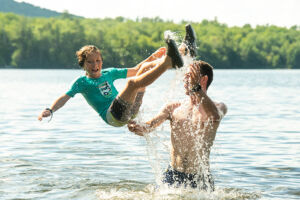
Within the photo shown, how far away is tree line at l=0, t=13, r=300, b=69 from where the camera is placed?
104562 millimetres

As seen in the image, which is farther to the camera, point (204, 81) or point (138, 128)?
point (138, 128)

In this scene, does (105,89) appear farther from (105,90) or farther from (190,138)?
(190,138)

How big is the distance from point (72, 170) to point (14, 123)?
8710mm

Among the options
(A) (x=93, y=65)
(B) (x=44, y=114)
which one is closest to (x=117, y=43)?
(A) (x=93, y=65)

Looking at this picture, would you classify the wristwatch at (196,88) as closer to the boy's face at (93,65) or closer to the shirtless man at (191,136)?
the shirtless man at (191,136)

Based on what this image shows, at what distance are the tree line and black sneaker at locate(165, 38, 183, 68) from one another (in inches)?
2698

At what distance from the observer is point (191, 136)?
7387 mm

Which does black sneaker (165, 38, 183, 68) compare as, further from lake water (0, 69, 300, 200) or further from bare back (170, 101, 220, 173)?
bare back (170, 101, 220, 173)

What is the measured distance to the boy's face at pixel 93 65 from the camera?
8.42m

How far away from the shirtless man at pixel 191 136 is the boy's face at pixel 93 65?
1.30m

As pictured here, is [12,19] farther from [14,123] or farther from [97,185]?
[97,185]

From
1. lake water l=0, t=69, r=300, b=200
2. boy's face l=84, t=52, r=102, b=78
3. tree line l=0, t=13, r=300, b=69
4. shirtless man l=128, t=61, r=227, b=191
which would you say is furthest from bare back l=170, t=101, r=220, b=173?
tree line l=0, t=13, r=300, b=69

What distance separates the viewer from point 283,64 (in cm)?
13488

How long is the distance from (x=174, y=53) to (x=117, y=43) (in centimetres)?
9682
